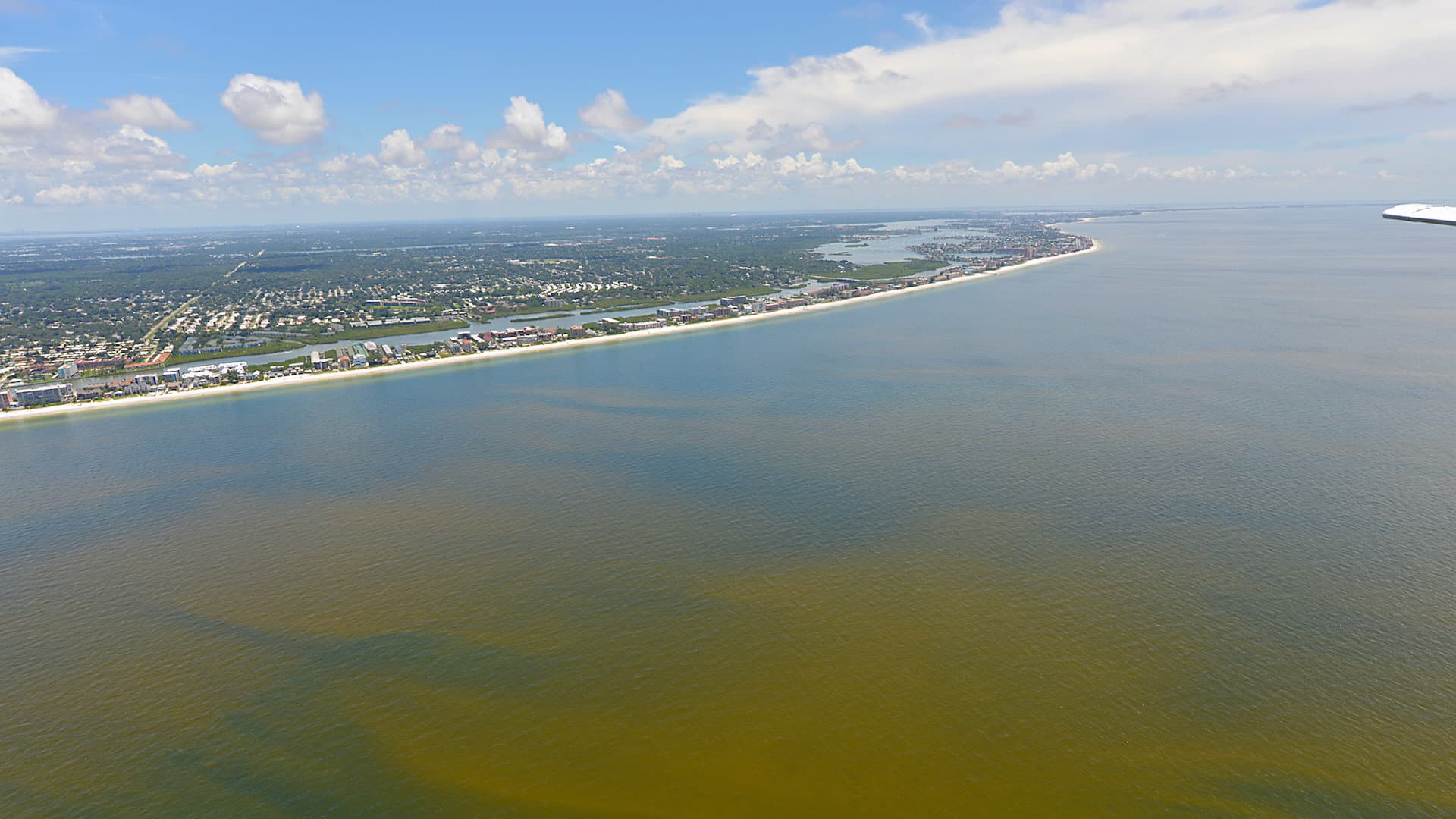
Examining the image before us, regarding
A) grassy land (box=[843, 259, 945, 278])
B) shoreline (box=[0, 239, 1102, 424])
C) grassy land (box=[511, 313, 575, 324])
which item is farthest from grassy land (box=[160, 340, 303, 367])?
grassy land (box=[843, 259, 945, 278])

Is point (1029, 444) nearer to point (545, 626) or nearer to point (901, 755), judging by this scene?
point (901, 755)

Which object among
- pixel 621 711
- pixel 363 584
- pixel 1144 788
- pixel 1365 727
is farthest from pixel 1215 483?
pixel 363 584

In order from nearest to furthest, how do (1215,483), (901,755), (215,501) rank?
(901,755), (1215,483), (215,501)

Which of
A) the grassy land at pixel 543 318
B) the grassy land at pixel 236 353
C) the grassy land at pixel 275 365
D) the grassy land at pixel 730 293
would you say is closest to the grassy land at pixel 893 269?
the grassy land at pixel 730 293

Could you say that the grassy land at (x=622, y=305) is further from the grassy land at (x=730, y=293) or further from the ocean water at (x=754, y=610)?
the ocean water at (x=754, y=610)

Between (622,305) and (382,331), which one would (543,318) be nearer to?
(622,305)

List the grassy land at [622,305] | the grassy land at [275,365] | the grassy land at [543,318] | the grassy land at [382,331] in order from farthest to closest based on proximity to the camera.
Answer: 1. the grassy land at [622,305]
2. the grassy land at [543,318]
3. the grassy land at [382,331]
4. the grassy land at [275,365]

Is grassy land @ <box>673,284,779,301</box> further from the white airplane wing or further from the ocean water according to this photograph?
the white airplane wing
